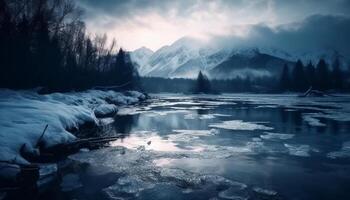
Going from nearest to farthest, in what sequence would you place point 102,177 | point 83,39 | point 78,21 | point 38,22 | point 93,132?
1. point 102,177
2. point 93,132
3. point 38,22
4. point 78,21
5. point 83,39

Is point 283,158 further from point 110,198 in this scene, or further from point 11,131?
point 11,131

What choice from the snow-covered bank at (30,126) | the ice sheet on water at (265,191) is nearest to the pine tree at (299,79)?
the snow-covered bank at (30,126)

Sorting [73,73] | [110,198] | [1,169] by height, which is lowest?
[110,198]

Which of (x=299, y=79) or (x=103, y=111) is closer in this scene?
(x=103, y=111)

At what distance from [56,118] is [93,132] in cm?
392

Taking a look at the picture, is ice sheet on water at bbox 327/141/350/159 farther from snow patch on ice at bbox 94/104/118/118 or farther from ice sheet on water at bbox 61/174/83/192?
snow patch on ice at bbox 94/104/118/118

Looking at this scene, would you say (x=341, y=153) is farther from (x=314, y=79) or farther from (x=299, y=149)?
(x=314, y=79)

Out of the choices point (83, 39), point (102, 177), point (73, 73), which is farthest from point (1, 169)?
point (83, 39)

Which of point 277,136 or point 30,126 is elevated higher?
point 30,126

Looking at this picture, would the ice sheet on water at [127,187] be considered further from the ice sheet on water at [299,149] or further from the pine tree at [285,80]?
the pine tree at [285,80]

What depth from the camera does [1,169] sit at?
31.5ft

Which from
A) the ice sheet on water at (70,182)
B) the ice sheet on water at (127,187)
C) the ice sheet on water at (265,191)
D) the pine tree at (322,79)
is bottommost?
the ice sheet on water at (265,191)

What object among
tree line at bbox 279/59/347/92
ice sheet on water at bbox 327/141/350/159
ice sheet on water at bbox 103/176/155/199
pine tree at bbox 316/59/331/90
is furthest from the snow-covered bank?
tree line at bbox 279/59/347/92

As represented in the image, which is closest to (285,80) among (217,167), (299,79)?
(299,79)
